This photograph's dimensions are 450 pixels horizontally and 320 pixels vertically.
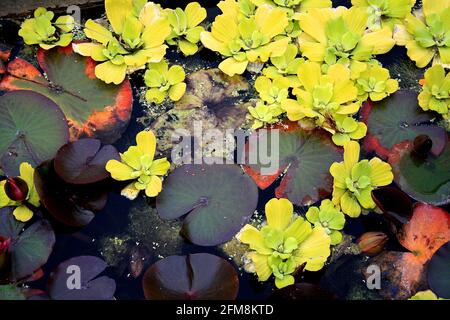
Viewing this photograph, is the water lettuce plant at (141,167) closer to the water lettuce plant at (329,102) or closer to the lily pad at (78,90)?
the lily pad at (78,90)

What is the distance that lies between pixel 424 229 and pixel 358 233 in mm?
199

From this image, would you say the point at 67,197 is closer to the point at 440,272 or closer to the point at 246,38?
the point at 246,38

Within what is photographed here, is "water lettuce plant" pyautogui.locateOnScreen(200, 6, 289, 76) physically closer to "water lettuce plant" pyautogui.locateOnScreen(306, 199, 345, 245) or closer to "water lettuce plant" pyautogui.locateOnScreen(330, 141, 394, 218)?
"water lettuce plant" pyautogui.locateOnScreen(330, 141, 394, 218)

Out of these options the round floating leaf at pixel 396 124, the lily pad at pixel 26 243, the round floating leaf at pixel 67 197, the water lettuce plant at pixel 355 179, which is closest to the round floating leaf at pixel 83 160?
the round floating leaf at pixel 67 197

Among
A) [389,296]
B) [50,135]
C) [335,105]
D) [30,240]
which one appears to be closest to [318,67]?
[335,105]

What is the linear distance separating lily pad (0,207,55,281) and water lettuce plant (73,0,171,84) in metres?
0.55

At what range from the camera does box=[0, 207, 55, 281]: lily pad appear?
176 cm

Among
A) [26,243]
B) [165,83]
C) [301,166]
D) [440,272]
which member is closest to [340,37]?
[301,166]

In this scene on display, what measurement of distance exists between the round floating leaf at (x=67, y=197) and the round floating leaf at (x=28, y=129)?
100mm

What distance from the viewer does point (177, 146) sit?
2.00m

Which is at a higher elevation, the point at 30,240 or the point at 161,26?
the point at 161,26

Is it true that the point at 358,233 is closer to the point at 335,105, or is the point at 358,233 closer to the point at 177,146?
the point at 335,105

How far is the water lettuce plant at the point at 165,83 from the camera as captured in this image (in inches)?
80.7

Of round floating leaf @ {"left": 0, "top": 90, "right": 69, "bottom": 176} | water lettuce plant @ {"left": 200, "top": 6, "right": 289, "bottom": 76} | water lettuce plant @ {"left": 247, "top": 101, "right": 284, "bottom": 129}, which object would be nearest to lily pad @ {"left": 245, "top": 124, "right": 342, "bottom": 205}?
water lettuce plant @ {"left": 247, "top": 101, "right": 284, "bottom": 129}
